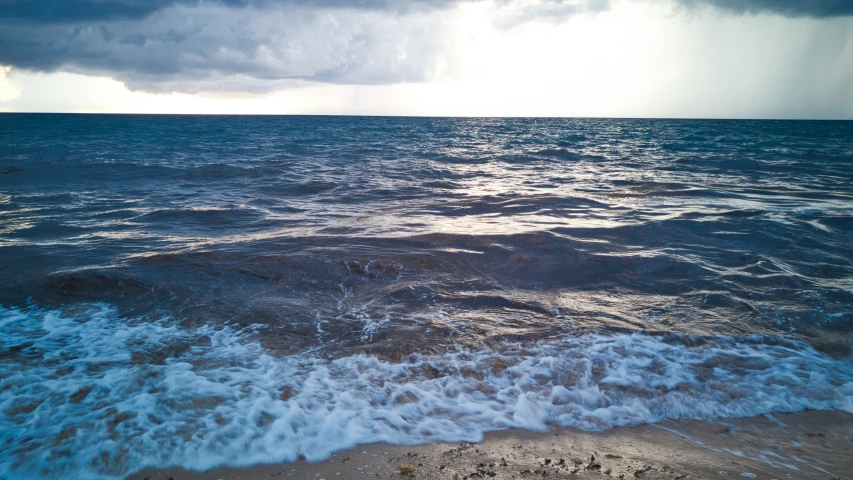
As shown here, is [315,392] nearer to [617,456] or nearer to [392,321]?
[392,321]

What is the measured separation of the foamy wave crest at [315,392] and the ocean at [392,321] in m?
0.02

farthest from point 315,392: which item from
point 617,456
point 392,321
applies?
point 617,456

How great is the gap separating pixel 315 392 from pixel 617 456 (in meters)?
2.51

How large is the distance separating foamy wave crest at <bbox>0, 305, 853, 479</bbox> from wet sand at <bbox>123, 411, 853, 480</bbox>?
0.41 ft

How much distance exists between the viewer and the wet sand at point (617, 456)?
320cm

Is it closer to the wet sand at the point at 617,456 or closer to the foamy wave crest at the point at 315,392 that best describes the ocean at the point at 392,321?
the foamy wave crest at the point at 315,392

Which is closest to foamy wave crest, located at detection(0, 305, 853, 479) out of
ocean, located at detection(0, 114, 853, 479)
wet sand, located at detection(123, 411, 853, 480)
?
ocean, located at detection(0, 114, 853, 479)

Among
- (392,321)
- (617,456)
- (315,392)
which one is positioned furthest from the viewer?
(392,321)

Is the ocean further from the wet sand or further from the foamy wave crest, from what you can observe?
the wet sand

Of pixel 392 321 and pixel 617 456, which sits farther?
pixel 392 321

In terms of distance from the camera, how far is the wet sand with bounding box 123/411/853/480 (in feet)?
10.5

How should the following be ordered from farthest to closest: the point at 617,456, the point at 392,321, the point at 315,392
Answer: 1. the point at 392,321
2. the point at 315,392
3. the point at 617,456

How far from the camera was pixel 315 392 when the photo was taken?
13.7 ft

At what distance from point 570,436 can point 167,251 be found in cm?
756
